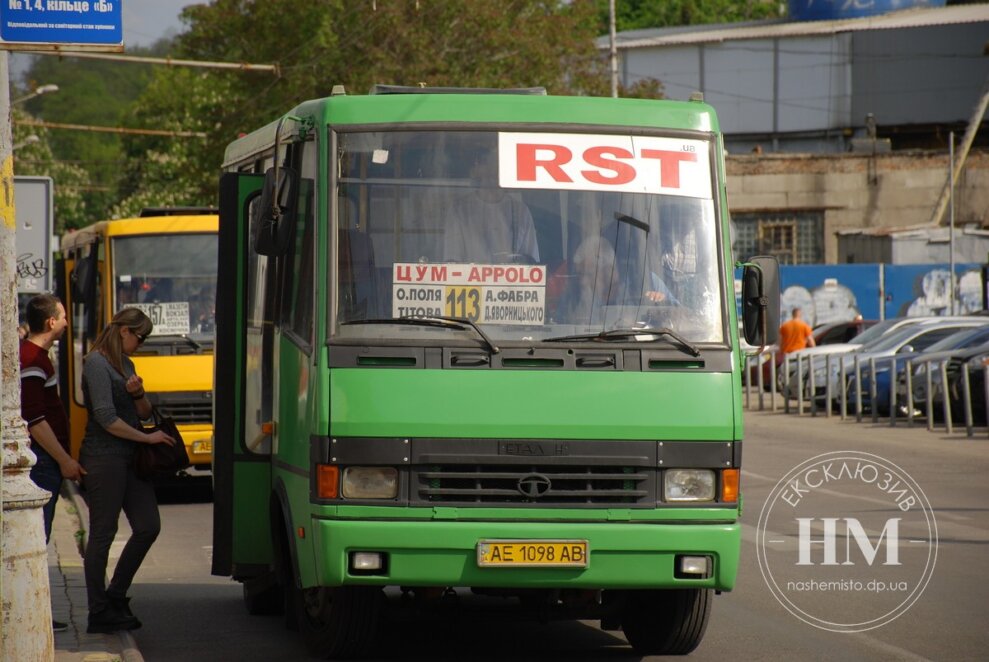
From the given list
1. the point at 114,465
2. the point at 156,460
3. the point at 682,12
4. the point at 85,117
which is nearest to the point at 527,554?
the point at 156,460

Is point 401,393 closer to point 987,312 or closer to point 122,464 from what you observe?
point 122,464

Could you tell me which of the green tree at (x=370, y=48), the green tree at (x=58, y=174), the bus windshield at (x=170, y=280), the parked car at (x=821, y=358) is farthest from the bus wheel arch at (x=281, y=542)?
the green tree at (x=58, y=174)

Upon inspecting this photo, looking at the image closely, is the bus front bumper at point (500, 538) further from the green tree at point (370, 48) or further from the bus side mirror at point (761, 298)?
the green tree at point (370, 48)

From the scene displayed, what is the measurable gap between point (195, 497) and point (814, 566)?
7.75 metres

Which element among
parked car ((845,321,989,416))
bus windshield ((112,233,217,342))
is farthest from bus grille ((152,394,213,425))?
parked car ((845,321,989,416))

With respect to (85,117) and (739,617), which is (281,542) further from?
(85,117)

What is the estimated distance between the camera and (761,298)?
25.4ft

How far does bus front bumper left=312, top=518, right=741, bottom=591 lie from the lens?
22.9 ft

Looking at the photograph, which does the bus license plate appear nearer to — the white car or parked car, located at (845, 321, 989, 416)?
parked car, located at (845, 321, 989, 416)

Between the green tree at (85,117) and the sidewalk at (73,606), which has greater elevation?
the green tree at (85,117)

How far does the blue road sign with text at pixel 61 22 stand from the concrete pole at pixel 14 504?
1.46 feet

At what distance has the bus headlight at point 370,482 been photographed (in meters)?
7.06

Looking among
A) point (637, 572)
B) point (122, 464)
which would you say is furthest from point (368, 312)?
point (122, 464)

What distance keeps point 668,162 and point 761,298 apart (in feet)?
2.59
